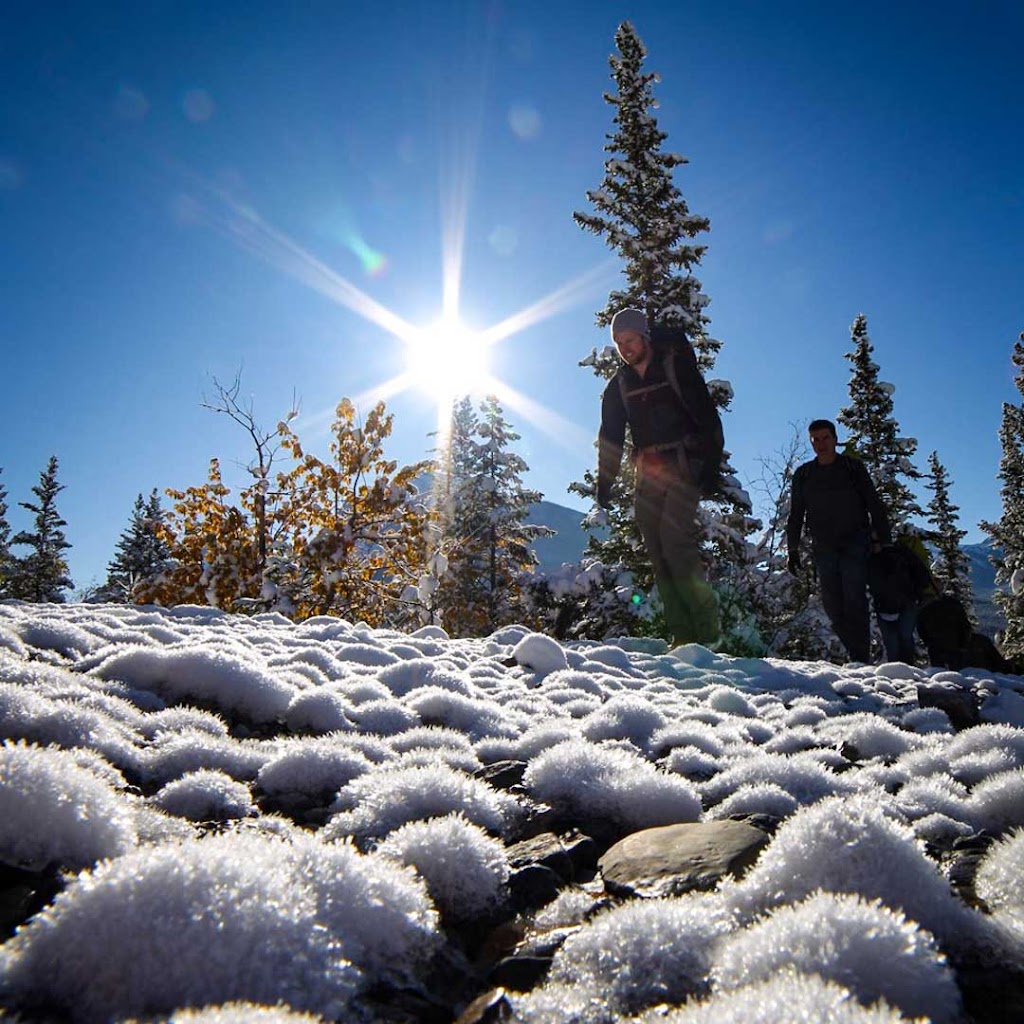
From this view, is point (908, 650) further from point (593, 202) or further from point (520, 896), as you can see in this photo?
point (593, 202)

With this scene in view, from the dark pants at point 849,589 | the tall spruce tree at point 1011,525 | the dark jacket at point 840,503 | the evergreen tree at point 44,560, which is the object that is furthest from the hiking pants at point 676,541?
the evergreen tree at point 44,560

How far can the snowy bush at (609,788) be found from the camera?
2.19m

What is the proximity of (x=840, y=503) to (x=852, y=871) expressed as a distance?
6.93 m

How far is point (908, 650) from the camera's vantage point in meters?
7.96

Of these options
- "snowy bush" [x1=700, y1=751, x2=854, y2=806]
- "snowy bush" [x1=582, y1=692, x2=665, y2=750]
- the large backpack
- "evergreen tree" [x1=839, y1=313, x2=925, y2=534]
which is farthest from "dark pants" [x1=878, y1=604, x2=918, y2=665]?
"evergreen tree" [x1=839, y1=313, x2=925, y2=534]

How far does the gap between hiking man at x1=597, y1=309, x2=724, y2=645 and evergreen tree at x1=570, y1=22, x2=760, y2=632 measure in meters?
7.40

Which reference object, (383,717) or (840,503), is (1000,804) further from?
(840,503)

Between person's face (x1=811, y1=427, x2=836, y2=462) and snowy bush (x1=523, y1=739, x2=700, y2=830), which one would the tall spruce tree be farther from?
snowy bush (x1=523, y1=739, x2=700, y2=830)

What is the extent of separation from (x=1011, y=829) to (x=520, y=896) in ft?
4.73

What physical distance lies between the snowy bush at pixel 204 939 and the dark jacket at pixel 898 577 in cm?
784

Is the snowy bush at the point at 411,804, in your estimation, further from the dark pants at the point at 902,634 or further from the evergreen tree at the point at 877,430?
the evergreen tree at the point at 877,430

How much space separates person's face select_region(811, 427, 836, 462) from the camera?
25.4 ft

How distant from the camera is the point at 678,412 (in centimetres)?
728

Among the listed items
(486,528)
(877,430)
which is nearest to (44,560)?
(486,528)
